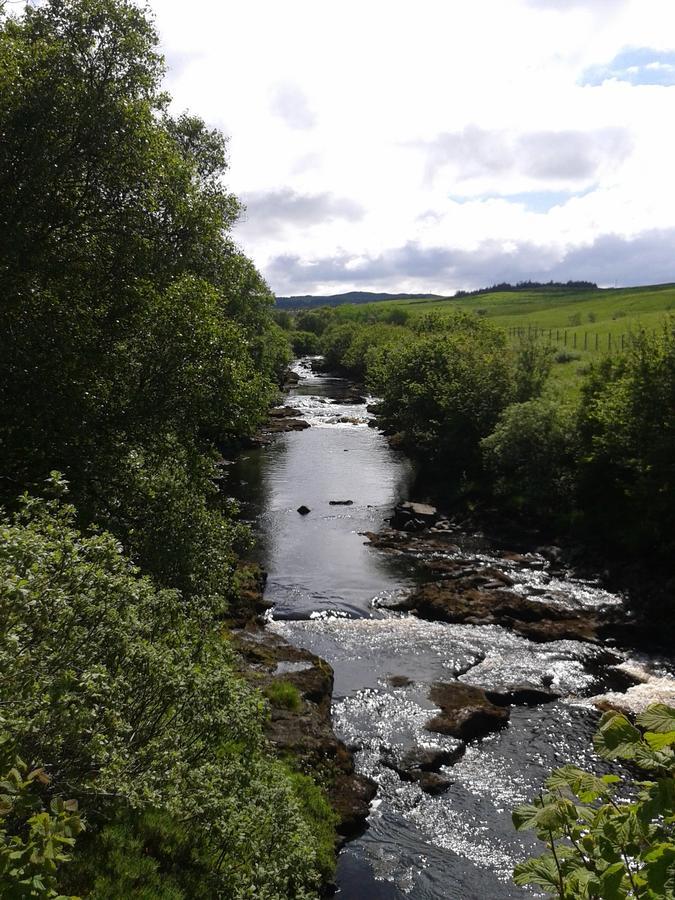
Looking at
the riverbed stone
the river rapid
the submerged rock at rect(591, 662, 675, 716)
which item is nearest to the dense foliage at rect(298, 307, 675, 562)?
the river rapid

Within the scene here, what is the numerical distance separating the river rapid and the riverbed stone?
339 mm

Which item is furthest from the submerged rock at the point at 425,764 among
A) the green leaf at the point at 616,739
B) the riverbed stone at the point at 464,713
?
the green leaf at the point at 616,739

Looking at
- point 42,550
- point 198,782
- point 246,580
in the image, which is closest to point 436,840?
point 198,782

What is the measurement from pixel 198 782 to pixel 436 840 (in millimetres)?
9830

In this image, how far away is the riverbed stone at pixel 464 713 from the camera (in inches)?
813

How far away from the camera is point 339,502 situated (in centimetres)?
4728

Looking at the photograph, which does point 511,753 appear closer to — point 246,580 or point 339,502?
point 246,580

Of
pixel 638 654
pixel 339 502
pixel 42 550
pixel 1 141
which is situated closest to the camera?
pixel 42 550

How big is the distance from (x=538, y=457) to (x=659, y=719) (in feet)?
131

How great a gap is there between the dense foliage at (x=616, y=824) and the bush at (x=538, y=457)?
37002 mm

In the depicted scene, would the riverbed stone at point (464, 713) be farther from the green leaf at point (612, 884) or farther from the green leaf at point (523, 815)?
the green leaf at point (612, 884)

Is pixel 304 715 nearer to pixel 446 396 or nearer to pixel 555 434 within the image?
pixel 555 434

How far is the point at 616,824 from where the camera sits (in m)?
A: 4.46

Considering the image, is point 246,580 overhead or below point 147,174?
below
